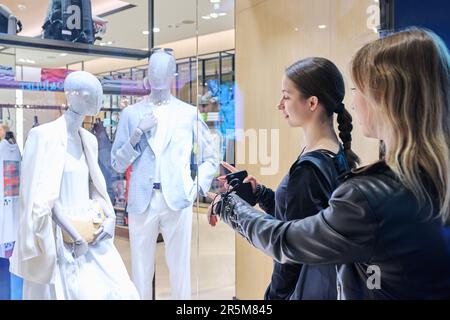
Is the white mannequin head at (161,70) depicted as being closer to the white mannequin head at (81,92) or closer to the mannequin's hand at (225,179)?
the white mannequin head at (81,92)

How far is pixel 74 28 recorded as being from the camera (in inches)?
59.5

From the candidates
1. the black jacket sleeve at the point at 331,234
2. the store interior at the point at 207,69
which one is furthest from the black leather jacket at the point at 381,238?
the store interior at the point at 207,69

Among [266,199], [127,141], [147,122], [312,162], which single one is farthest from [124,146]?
[312,162]

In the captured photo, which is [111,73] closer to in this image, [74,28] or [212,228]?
[74,28]

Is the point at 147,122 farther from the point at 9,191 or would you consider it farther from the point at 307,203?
the point at 307,203

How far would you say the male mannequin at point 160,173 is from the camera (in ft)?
5.53

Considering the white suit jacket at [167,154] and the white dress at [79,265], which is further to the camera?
the white suit jacket at [167,154]

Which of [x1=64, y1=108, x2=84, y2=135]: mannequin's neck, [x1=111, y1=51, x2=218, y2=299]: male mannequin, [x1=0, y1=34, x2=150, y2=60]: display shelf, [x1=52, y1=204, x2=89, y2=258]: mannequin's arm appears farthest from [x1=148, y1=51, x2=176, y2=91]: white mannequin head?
[x1=52, y1=204, x2=89, y2=258]: mannequin's arm

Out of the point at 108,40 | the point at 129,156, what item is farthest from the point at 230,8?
the point at 129,156

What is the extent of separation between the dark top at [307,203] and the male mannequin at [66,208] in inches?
26.6

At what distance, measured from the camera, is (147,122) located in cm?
169

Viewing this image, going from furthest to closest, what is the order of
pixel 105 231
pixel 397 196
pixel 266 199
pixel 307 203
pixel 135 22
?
pixel 135 22
pixel 105 231
pixel 266 199
pixel 307 203
pixel 397 196

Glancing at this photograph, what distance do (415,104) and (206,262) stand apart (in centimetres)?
120
